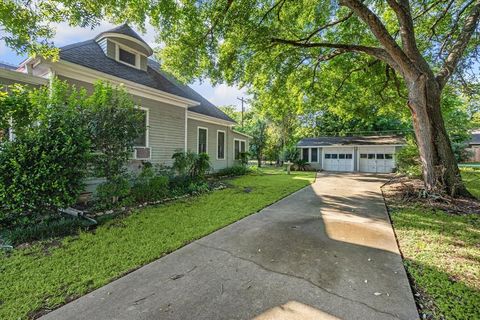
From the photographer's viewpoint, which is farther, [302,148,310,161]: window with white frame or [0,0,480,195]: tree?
[302,148,310,161]: window with white frame

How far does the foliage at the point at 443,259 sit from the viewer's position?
2.31m

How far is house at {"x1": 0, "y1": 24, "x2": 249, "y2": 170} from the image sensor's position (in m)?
6.62

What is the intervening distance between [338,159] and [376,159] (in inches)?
119

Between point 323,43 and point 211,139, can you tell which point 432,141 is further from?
point 211,139

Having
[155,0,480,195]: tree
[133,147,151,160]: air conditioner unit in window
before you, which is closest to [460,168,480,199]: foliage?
[155,0,480,195]: tree

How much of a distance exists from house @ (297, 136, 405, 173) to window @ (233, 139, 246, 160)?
810 cm

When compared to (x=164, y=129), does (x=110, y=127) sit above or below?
below

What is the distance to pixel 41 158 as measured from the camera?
4.22 m

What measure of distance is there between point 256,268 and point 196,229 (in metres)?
1.89

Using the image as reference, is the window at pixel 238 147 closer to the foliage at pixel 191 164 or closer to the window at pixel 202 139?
the window at pixel 202 139

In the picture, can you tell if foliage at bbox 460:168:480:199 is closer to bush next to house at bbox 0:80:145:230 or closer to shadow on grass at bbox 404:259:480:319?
shadow on grass at bbox 404:259:480:319

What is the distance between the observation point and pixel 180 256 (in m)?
3.40

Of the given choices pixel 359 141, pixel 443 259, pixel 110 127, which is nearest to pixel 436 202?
pixel 443 259

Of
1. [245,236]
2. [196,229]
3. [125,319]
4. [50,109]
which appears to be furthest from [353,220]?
[50,109]
